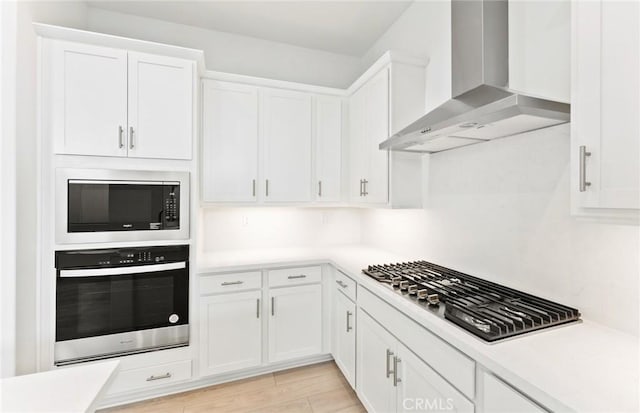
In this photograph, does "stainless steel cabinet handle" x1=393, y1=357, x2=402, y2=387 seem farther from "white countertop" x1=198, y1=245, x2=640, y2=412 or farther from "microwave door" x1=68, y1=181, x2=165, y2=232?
"microwave door" x1=68, y1=181, x2=165, y2=232

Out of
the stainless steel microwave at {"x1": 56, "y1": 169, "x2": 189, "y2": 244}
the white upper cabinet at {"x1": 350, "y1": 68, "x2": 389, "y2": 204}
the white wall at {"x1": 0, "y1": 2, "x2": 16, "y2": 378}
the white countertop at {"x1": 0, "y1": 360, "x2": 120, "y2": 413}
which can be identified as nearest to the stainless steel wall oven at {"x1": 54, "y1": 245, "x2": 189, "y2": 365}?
the stainless steel microwave at {"x1": 56, "y1": 169, "x2": 189, "y2": 244}

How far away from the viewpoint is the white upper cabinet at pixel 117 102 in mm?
1816

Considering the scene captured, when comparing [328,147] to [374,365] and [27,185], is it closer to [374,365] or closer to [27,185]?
[374,365]

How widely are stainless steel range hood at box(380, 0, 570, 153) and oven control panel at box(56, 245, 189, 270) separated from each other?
1.72 metres

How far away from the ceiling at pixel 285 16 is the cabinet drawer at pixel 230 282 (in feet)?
7.46

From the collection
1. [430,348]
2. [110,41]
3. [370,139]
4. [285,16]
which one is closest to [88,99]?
[110,41]

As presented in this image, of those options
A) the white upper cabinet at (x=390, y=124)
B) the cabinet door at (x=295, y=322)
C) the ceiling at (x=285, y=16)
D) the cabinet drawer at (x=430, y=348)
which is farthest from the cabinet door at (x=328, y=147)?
the cabinet drawer at (x=430, y=348)

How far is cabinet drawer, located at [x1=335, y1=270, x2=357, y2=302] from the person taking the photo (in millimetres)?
2059

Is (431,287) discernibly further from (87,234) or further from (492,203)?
(87,234)

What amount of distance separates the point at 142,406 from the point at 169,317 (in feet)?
2.15

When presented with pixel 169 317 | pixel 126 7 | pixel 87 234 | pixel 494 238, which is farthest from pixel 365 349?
pixel 126 7

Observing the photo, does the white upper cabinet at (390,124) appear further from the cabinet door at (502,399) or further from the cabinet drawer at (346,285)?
the cabinet door at (502,399)

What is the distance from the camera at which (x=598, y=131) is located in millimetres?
915

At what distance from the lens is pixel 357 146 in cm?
265
